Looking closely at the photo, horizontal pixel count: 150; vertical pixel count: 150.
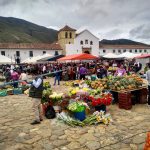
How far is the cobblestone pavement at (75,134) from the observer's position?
577 centimetres

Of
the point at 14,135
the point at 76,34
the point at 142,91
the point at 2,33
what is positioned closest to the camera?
the point at 14,135

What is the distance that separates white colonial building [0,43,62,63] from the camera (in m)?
55.0

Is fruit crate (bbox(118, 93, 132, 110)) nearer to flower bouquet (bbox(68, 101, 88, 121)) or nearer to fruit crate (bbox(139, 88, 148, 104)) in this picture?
fruit crate (bbox(139, 88, 148, 104))

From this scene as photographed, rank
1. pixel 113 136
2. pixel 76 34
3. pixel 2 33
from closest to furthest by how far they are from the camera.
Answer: pixel 113 136, pixel 76 34, pixel 2 33

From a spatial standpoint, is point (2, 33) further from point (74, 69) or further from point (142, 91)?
point (142, 91)

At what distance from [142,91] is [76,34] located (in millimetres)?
55732

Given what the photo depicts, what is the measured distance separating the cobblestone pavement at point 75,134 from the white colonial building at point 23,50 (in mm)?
48607

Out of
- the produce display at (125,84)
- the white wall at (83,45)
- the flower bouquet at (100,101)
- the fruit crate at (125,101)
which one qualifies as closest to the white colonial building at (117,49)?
the white wall at (83,45)

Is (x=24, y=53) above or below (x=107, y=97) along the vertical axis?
above

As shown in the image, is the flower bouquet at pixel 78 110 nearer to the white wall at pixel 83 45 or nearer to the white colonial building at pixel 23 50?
the white colonial building at pixel 23 50

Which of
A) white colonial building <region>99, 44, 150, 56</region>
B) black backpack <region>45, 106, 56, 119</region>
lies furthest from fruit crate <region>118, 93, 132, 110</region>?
white colonial building <region>99, 44, 150, 56</region>

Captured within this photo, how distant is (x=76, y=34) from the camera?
64.2 m

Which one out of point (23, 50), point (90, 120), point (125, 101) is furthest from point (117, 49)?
point (90, 120)

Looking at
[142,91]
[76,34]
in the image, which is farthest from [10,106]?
[76,34]
